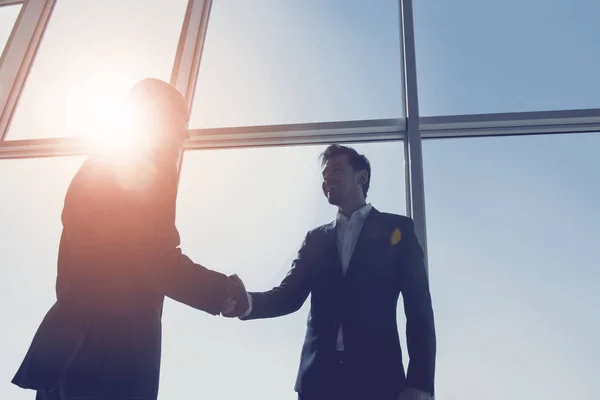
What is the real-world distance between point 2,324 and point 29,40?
1.64 meters

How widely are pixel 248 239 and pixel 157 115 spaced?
699 millimetres

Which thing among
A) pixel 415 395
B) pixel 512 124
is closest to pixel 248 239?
pixel 415 395

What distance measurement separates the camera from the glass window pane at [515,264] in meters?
1.59

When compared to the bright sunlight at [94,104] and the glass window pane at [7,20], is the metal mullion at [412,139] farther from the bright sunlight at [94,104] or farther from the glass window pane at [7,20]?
the glass window pane at [7,20]

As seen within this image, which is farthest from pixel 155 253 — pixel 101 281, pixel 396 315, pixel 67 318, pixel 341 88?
pixel 341 88

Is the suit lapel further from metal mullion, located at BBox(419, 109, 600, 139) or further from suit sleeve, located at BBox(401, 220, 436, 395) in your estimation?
metal mullion, located at BBox(419, 109, 600, 139)

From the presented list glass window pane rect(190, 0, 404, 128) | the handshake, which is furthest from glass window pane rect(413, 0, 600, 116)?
the handshake

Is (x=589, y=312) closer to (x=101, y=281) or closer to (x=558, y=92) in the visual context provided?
(x=558, y=92)

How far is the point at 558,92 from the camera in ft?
6.54

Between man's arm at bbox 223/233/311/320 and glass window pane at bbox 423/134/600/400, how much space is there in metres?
0.48

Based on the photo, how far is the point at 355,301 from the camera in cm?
142

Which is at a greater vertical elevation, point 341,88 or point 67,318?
point 341,88

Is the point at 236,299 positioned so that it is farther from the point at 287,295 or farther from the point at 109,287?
the point at 109,287

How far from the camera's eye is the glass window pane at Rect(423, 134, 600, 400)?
159cm
